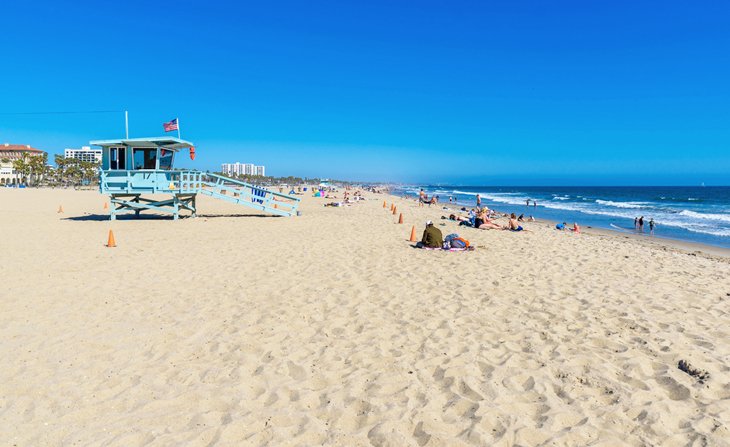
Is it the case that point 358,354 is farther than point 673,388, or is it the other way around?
point 358,354

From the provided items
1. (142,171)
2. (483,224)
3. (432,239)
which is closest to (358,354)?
(432,239)

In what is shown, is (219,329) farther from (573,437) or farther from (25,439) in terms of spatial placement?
(573,437)

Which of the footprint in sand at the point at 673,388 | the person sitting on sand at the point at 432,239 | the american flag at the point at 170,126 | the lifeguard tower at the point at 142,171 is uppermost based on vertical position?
the american flag at the point at 170,126

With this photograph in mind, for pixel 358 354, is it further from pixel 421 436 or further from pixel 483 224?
pixel 483 224

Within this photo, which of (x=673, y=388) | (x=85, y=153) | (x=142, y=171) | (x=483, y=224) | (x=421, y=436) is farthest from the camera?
(x=85, y=153)

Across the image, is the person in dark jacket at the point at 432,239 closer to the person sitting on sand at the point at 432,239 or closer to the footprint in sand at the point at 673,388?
the person sitting on sand at the point at 432,239

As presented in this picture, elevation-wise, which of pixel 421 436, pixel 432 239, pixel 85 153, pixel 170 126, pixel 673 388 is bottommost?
pixel 421 436

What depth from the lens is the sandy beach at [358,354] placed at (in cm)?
348

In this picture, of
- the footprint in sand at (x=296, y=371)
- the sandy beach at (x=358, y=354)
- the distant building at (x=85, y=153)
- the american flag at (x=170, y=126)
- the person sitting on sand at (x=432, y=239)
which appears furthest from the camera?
the distant building at (x=85, y=153)

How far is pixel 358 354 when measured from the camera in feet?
16.0

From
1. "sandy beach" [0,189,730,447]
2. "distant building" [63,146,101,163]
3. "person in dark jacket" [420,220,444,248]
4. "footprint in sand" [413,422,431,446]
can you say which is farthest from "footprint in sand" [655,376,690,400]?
"distant building" [63,146,101,163]

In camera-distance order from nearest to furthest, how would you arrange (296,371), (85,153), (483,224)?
(296,371)
(483,224)
(85,153)

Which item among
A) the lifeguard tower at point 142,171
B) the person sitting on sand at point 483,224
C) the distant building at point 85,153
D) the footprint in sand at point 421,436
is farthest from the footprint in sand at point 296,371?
the distant building at point 85,153

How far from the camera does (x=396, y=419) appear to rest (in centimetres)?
359
